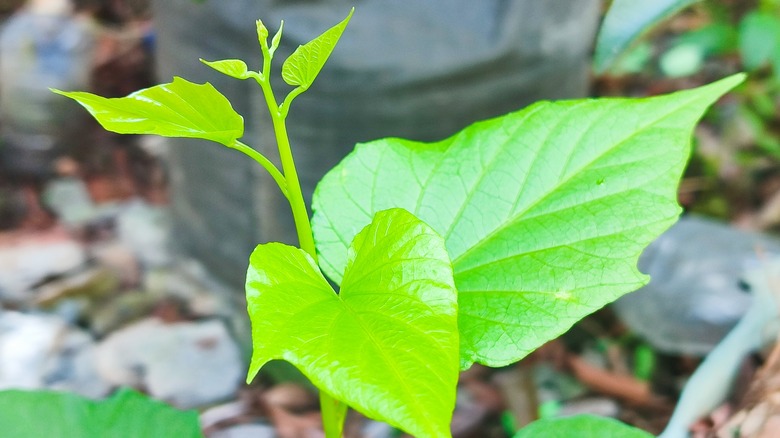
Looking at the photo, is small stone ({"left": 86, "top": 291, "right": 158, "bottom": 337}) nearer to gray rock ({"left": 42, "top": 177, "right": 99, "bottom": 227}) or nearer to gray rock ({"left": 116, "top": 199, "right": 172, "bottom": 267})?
gray rock ({"left": 116, "top": 199, "right": 172, "bottom": 267})

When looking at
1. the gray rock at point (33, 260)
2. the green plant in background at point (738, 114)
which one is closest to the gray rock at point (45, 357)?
the gray rock at point (33, 260)

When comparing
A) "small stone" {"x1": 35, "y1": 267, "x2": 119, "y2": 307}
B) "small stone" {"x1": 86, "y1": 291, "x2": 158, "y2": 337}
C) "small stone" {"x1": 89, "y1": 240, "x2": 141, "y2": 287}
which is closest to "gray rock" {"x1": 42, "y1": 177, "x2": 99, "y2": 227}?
"small stone" {"x1": 89, "y1": 240, "x2": 141, "y2": 287}

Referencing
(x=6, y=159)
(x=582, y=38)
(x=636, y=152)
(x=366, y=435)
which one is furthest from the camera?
(x=6, y=159)

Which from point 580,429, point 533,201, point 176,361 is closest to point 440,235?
point 533,201

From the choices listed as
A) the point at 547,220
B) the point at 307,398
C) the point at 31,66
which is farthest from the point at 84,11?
the point at 547,220

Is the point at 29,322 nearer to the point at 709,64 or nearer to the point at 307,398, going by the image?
the point at 307,398

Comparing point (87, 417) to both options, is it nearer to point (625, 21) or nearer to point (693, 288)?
point (625, 21)
